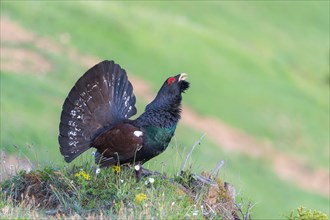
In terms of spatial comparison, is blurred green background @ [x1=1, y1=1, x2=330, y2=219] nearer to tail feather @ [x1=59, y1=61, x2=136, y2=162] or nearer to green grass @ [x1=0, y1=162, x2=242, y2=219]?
tail feather @ [x1=59, y1=61, x2=136, y2=162]

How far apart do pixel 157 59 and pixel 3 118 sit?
12689 mm

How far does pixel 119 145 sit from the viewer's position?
10.8 meters

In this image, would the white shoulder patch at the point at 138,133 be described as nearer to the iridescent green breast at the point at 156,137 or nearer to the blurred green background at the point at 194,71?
the iridescent green breast at the point at 156,137

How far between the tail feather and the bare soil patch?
19.2 meters

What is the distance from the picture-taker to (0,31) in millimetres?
34469

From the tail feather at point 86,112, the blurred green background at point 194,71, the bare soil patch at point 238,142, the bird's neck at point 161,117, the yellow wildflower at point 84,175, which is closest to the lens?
the yellow wildflower at point 84,175

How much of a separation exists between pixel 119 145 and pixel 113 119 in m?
0.69

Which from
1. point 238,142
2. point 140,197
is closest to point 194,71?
point 238,142

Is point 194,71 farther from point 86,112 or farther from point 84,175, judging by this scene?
point 84,175

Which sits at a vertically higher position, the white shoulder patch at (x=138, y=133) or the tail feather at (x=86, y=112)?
the tail feather at (x=86, y=112)

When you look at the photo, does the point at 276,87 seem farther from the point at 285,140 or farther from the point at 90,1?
the point at 90,1

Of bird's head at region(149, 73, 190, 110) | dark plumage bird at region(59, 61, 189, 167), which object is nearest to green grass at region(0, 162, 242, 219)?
dark plumage bird at region(59, 61, 189, 167)

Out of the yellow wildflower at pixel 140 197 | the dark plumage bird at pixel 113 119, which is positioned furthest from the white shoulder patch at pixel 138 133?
the yellow wildflower at pixel 140 197

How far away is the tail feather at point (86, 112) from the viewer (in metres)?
11.3
